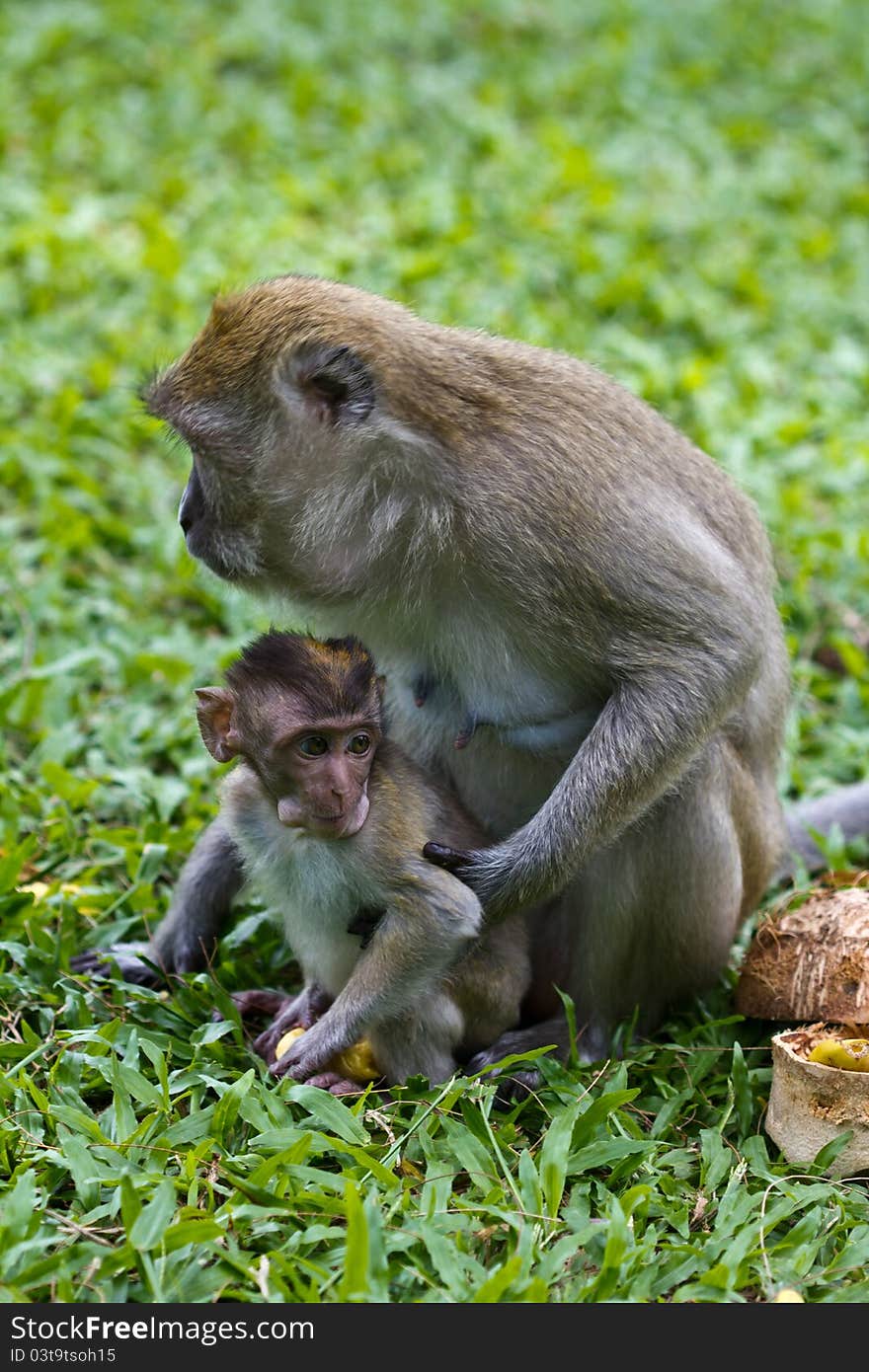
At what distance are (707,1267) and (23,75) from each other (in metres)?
9.65

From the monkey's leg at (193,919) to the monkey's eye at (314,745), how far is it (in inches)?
39.3

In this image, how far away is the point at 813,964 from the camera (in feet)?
14.3

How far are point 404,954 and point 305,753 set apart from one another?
1.85 ft

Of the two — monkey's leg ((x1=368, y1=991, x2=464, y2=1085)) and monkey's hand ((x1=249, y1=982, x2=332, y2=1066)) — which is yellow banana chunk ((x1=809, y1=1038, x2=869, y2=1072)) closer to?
monkey's leg ((x1=368, y1=991, x2=464, y2=1085))

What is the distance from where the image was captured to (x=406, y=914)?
13.1 feet

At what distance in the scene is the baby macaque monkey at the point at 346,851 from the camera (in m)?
3.91

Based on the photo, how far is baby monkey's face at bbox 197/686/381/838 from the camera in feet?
12.7

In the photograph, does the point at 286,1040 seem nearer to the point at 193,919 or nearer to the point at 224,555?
the point at 193,919

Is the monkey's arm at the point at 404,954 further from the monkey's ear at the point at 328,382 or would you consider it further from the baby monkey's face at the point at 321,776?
the monkey's ear at the point at 328,382

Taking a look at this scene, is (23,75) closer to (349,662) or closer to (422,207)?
(422,207)

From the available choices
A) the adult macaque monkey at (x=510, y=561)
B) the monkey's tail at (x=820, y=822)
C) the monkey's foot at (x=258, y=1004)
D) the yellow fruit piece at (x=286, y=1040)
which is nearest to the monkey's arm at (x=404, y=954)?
the adult macaque monkey at (x=510, y=561)

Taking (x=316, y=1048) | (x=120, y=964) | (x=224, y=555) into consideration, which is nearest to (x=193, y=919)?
(x=120, y=964)

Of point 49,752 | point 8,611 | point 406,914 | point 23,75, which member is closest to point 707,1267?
point 406,914

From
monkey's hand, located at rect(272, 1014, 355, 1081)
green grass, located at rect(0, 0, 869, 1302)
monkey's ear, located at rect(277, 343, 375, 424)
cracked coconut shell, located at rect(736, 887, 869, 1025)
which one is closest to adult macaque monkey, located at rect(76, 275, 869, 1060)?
monkey's ear, located at rect(277, 343, 375, 424)
